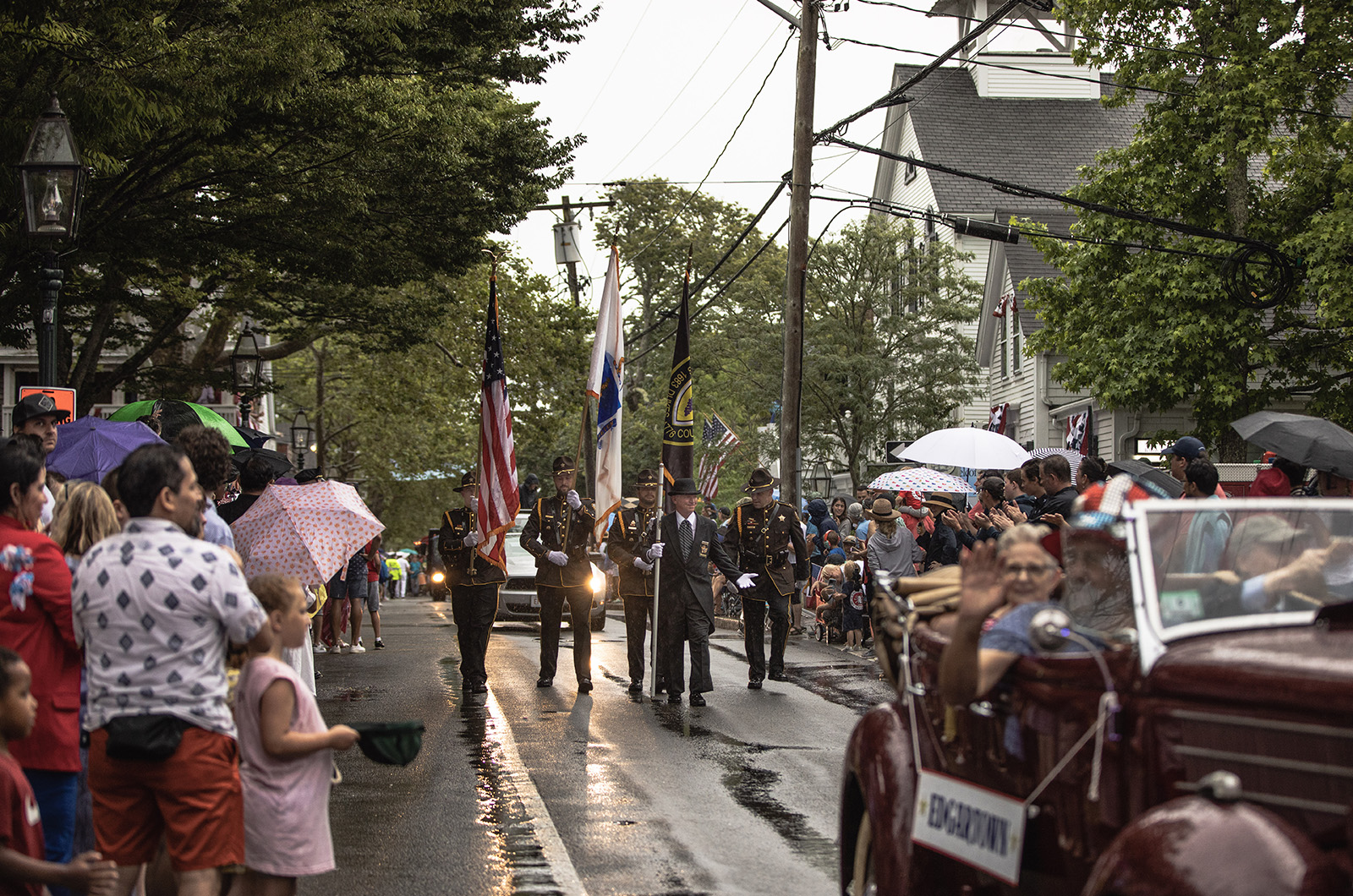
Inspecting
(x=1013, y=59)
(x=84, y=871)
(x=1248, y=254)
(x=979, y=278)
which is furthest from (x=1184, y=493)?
(x=1013, y=59)

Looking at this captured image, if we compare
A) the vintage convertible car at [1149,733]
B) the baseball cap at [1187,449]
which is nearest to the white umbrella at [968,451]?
the baseball cap at [1187,449]

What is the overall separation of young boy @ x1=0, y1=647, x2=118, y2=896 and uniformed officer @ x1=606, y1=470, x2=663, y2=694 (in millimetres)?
9018

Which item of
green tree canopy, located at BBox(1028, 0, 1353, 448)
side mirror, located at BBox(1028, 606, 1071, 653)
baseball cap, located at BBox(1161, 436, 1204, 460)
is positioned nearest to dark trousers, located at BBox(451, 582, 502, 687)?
baseball cap, located at BBox(1161, 436, 1204, 460)

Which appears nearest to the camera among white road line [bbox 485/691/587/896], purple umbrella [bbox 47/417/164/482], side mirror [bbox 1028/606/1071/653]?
side mirror [bbox 1028/606/1071/653]

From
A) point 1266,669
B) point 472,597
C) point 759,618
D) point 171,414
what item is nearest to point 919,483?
→ point 759,618

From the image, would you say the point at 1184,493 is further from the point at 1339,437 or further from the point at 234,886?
the point at 234,886

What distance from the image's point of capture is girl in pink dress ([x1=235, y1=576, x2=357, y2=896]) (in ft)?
15.1

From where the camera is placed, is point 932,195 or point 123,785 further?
point 932,195

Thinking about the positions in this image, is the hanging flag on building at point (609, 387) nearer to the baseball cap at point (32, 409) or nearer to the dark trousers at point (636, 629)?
the dark trousers at point (636, 629)

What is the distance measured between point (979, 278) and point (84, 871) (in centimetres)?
3839

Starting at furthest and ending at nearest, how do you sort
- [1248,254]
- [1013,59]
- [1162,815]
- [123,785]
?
[1013,59]
[1248,254]
[123,785]
[1162,815]

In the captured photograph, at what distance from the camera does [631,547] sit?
13367 millimetres

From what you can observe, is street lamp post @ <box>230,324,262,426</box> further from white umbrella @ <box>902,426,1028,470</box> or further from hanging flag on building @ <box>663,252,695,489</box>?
white umbrella @ <box>902,426,1028,470</box>

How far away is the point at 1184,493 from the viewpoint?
9.39m
